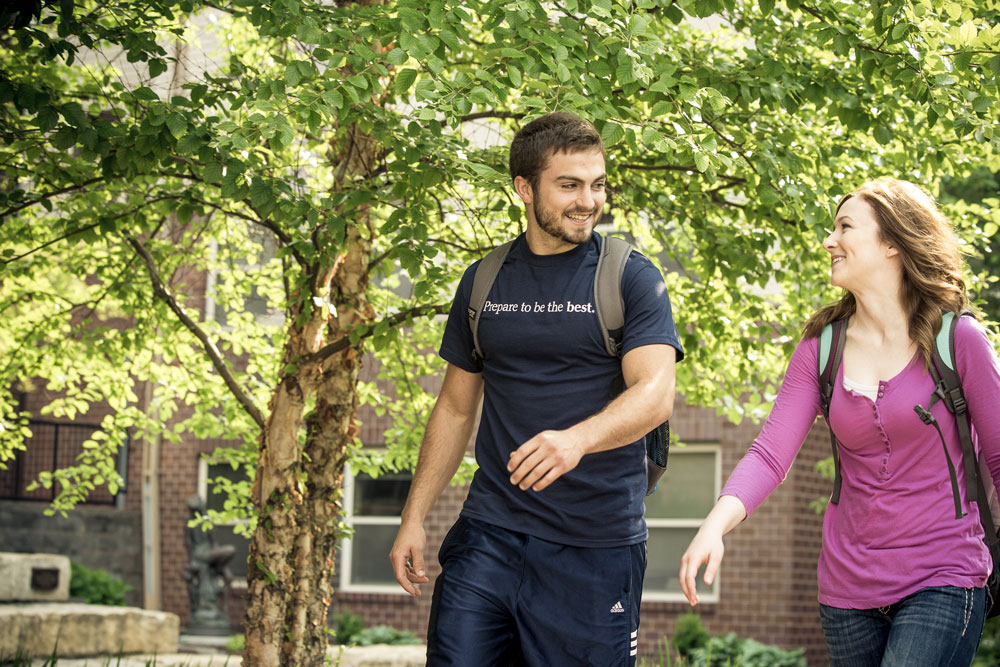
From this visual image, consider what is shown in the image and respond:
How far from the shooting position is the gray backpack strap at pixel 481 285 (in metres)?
3.46

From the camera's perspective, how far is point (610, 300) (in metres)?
3.26

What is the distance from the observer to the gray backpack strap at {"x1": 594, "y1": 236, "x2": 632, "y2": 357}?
3.24m

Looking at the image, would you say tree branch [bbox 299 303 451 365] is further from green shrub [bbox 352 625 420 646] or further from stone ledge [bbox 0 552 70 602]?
green shrub [bbox 352 625 420 646]

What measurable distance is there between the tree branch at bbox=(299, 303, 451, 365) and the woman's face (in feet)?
9.74

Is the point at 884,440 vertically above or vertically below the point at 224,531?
above

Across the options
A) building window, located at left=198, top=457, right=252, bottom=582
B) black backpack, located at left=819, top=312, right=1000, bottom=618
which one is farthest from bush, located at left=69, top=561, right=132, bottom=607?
black backpack, located at left=819, top=312, right=1000, bottom=618

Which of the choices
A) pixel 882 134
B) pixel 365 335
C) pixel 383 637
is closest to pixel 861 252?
pixel 882 134

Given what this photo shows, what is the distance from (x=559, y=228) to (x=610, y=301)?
0.90ft

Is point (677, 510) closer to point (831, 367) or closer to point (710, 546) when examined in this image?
point (831, 367)

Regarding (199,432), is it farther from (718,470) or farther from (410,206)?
(718,470)

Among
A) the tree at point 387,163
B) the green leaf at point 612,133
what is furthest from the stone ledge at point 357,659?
the green leaf at point 612,133

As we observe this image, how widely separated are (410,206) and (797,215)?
5.72 feet

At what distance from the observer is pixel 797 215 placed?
16.6 feet

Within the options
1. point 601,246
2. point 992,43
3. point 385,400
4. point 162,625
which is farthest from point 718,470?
point 601,246
